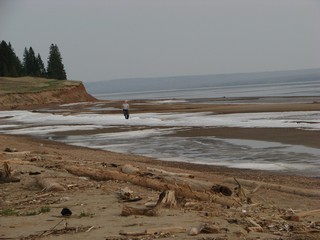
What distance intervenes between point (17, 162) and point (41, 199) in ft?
17.3

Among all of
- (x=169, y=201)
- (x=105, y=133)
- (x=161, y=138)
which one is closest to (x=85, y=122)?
(x=105, y=133)

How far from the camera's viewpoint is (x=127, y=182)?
11883mm

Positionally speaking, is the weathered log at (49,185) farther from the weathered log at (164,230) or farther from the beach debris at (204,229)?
the beach debris at (204,229)

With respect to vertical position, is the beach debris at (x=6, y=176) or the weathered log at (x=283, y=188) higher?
the beach debris at (x=6, y=176)

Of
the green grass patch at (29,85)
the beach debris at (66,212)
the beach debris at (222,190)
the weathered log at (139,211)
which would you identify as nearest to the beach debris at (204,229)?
the weathered log at (139,211)

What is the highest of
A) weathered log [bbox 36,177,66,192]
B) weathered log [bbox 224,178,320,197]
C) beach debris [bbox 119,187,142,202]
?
weathered log [bbox 36,177,66,192]

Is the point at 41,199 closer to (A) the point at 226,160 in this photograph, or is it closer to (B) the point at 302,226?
(B) the point at 302,226

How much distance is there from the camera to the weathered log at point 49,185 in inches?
419

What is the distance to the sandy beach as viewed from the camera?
23.6 ft

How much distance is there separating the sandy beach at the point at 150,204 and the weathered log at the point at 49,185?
34mm

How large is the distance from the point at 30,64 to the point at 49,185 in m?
109

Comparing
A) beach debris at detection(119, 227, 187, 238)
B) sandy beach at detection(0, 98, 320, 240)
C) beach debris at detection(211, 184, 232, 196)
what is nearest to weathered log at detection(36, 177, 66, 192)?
sandy beach at detection(0, 98, 320, 240)

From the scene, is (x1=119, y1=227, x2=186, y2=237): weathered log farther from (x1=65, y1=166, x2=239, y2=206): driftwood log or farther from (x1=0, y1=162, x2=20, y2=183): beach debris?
(x1=0, y1=162, x2=20, y2=183): beach debris

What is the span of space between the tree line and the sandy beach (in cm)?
9082
